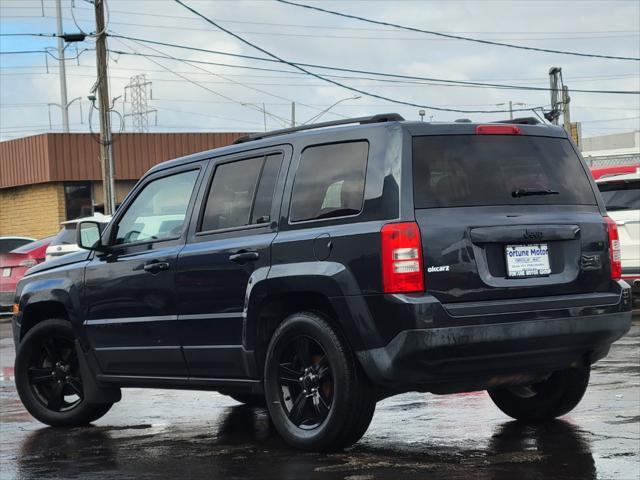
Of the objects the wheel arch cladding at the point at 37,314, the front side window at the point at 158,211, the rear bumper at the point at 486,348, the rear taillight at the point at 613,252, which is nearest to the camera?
the rear bumper at the point at 486,348

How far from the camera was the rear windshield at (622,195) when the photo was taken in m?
14.6

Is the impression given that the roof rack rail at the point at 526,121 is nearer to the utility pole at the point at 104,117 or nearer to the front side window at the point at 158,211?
the front side window at the point at 158,211

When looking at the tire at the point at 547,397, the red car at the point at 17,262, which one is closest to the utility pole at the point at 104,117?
the red car at the point at 17,262

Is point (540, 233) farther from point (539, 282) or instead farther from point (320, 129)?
point (320, 129)

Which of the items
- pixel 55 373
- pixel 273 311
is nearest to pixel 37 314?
pixel 55 373

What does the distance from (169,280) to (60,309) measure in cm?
163

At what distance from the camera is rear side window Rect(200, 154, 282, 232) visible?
7.48 metres

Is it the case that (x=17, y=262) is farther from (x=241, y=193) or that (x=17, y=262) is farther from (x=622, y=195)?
(x=241, y=193)

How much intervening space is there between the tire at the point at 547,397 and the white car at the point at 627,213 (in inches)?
273

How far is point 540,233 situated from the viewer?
686 cm

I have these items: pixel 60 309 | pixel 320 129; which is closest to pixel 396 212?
pixel 320 129

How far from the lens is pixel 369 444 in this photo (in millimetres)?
7344

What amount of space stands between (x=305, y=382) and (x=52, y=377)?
2760mm

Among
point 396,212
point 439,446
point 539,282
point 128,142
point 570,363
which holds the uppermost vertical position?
point 128,142
